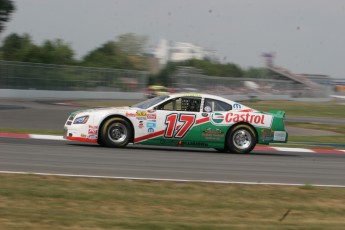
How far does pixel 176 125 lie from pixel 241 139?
1683 millimetres

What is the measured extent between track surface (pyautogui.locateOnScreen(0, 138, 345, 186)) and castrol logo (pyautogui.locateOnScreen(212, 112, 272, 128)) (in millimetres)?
765

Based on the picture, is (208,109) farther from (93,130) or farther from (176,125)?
(93,130)

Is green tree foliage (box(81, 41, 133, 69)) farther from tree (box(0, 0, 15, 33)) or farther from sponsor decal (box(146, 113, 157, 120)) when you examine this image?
sponsor decal (box(146, 113, 157, 120))

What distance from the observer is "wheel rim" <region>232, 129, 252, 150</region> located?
1549 centimetres

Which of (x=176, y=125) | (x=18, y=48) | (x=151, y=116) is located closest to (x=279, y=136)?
(x=176, y=125)

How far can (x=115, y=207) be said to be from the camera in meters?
7.64

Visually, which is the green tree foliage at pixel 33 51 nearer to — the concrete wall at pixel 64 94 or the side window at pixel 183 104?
the concrete wall at pixel 64 94

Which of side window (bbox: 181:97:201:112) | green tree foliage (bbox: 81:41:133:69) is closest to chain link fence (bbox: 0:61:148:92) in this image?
green tree foliage (bbox: 81:41:133:69)

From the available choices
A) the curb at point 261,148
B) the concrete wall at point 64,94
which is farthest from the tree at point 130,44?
the curb at point 261,148

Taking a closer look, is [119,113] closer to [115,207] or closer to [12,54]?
[115,207]

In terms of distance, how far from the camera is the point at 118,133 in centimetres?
1459

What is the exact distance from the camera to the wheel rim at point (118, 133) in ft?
47.6

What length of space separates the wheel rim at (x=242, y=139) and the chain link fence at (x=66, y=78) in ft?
111

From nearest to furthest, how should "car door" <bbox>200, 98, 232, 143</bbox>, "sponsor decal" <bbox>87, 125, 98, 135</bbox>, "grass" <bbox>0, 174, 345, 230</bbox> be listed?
"grass" <bbox>0, 174, 345, 230</bbox>
"sponsor decal" <bbox>87, 125, 98, 135</bbox>
"car door" <bbox>200, 98, 232, 143</bbox>
